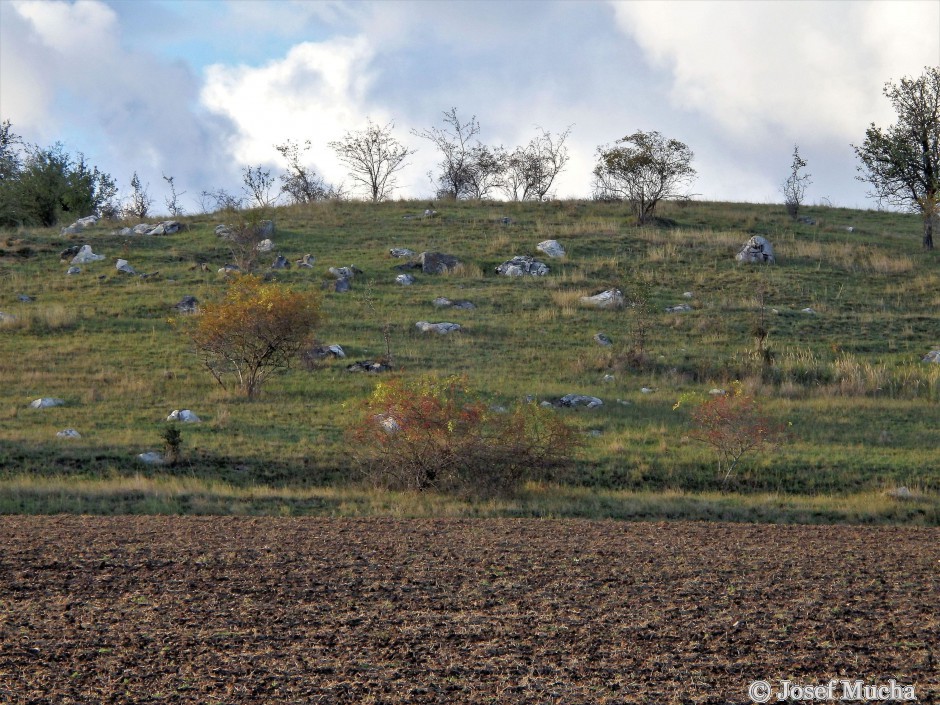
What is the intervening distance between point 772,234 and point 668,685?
3778cm

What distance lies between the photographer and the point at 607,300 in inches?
1188

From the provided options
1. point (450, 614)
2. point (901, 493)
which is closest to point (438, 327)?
point (901, 493)

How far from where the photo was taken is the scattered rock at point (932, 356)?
2503 cm

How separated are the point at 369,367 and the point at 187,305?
8348 mm

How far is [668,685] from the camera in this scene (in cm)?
635

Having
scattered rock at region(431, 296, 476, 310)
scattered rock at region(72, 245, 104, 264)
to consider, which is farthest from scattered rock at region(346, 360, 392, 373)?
scattered rock at region(72, 245, 104, 264)

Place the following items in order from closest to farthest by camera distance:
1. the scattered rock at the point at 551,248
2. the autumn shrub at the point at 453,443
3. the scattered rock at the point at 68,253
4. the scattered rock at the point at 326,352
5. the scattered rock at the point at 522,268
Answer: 1. the autumn shrub at the point at 453,443
2. the scattered rock at the point at 326,352
3. the scattered rock at the point at 522,268
4. the scattered rock at the point at 68,253
5. the scattered rock at the point at 551,248

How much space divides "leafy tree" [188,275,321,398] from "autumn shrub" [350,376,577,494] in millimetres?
6603

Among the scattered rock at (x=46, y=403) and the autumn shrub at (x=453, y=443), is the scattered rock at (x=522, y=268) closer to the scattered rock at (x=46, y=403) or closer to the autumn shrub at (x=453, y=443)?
the scattered rock at (x=46, y=403)

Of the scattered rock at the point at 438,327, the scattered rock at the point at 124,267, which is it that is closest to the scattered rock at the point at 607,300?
the scattered rock at the point at 438,327

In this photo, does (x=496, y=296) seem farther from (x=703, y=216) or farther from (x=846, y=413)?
(x=703, y=216)

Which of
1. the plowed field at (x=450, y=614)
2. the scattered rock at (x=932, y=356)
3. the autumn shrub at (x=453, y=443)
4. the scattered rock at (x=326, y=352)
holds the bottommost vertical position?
the plowed field at (x=450, y=614)

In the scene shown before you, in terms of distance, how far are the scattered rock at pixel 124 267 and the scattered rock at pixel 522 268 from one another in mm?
13204

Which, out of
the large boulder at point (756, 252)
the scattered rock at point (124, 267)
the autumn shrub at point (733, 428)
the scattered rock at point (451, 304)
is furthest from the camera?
the large boulder at point (756, 252)
